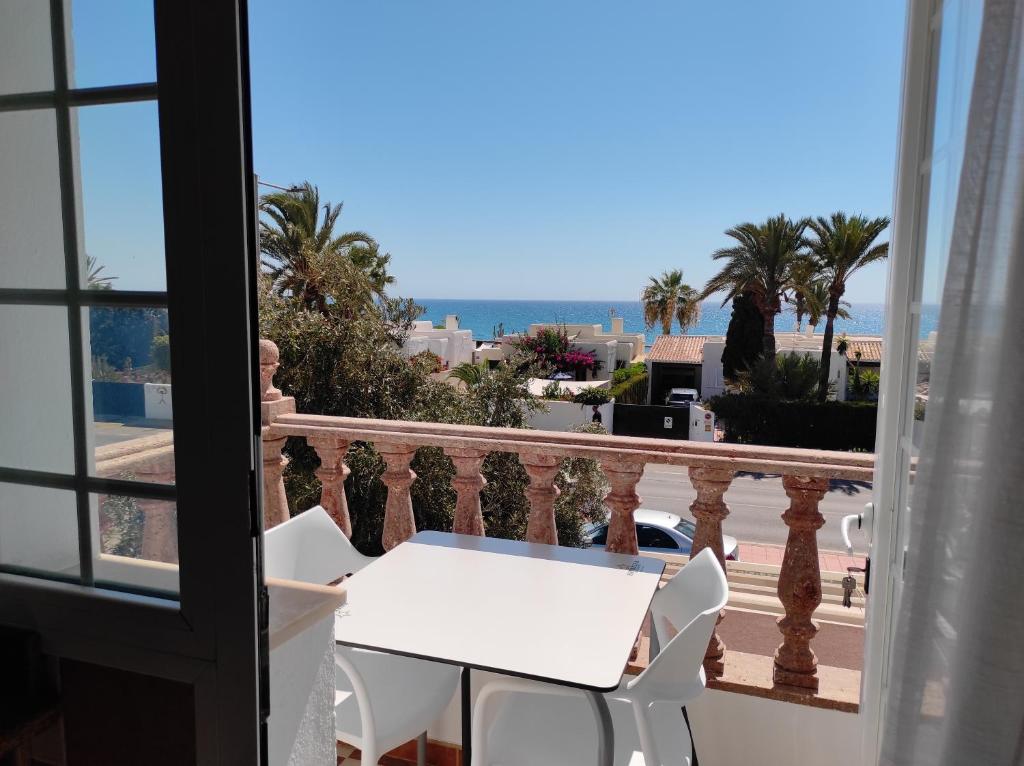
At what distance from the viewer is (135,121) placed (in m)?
0.84

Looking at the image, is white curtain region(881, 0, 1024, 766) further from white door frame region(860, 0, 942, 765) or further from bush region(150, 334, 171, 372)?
bush region(150, 334, 171, 372)

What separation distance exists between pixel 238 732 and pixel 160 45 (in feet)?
2.73

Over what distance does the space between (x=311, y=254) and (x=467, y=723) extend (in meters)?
11.8

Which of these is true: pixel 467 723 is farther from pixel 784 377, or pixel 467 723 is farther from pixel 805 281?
pixel 784 377

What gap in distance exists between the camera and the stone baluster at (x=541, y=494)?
239cm

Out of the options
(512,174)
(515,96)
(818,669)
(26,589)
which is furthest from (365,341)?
(512,174)

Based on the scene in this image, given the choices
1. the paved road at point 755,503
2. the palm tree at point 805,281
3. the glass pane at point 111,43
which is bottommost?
the paved road at point 755,503

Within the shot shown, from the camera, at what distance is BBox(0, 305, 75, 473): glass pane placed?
91 centimetres

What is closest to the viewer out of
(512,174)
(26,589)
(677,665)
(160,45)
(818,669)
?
(160,45)

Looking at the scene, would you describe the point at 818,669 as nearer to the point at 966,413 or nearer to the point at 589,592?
the point at 589,592

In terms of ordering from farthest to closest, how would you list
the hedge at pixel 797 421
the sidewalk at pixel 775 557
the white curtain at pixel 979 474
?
the hedge at pixel 797 421
the sidewalk at pixel 775 557
the white curtain at pixel 979 474

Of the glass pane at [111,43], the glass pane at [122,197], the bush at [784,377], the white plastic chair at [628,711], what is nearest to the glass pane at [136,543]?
the glass pane at [122,197]

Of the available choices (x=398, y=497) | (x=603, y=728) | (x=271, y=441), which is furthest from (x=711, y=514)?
(x=271, y=441)

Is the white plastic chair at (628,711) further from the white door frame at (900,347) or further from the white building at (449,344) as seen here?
the white building at (449,344)
